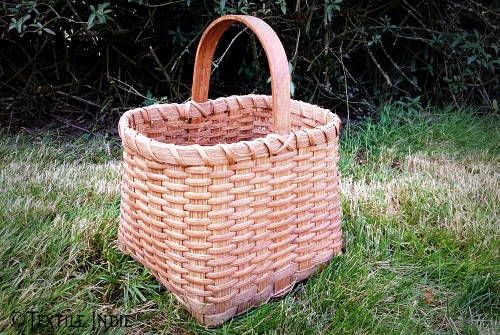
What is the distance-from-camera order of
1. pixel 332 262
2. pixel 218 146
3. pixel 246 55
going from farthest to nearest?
pixel 246 55 < pixel 332 262 < pixel 218 146

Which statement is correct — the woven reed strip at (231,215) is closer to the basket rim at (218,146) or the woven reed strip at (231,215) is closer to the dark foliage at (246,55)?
the basket rim at (218,146)

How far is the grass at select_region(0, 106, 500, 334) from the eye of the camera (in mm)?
1257

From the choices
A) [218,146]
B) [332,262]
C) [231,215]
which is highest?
[218,146]

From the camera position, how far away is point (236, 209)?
49.1 inches

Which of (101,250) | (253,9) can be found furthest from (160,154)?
(253,9)

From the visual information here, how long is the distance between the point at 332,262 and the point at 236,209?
0.41 meters

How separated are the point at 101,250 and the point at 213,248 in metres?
0.44

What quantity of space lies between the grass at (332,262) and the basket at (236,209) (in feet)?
0.20

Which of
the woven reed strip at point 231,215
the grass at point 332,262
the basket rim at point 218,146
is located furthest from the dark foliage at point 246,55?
the woven reed strip at point 231,215

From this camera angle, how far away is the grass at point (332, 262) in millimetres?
1257

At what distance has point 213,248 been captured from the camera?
1.23 meters

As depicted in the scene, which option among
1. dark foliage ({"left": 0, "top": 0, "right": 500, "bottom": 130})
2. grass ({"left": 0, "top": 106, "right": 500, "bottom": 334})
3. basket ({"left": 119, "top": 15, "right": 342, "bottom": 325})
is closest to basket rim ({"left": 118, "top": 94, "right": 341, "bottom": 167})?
basket ({"left": 119, "top": 15, "right": 342, "bottom": 325})

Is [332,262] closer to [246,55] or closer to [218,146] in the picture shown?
[218,146]

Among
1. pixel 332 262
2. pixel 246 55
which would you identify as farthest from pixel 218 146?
pixel 246 55
